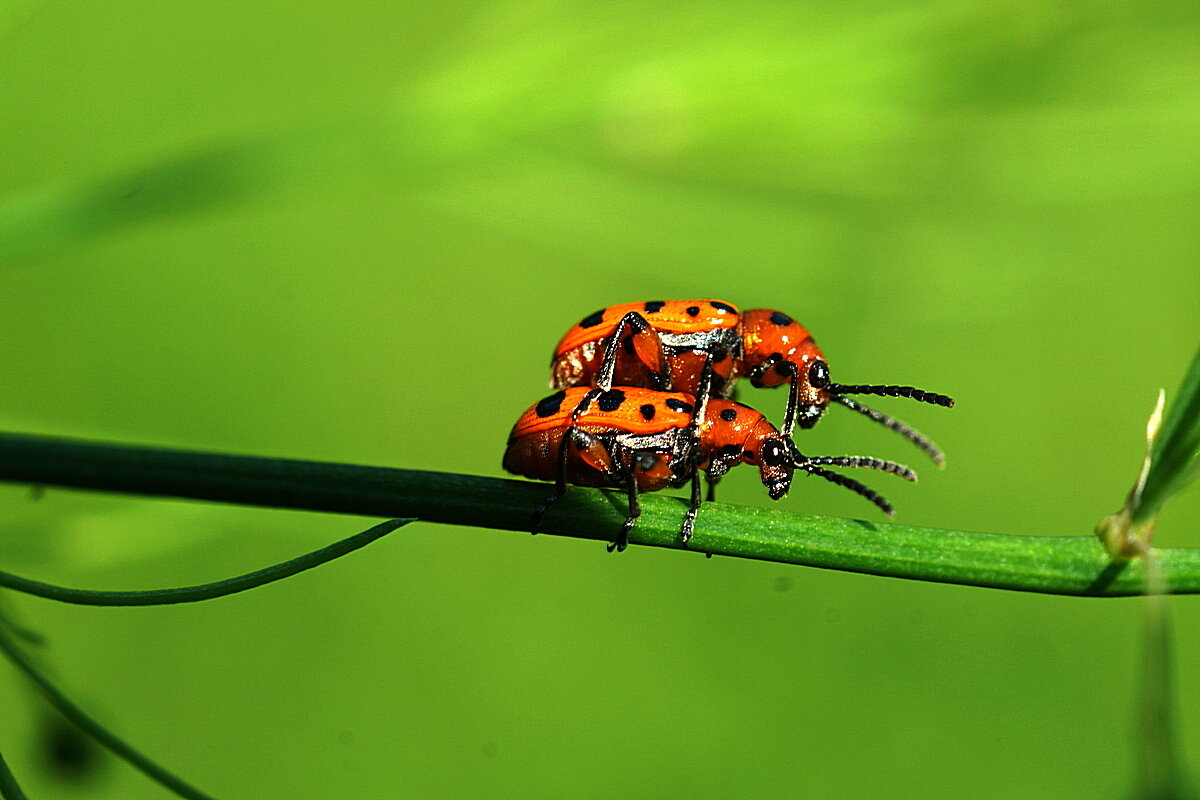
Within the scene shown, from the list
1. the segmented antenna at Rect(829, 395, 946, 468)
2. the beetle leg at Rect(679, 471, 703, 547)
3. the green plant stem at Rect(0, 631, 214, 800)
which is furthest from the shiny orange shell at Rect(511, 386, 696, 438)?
the green plant stem at Rect(0, 631, 214, 800)

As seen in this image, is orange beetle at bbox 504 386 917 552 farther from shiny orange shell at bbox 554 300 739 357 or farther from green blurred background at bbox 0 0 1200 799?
green blurred background at bbox 0 0 1200 799

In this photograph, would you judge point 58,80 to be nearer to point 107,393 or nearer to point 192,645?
point 107,393

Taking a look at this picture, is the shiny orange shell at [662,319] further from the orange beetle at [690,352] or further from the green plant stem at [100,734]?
the green plant stem at [100,734]

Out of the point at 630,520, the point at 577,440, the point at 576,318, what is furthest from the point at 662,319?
the point at 576,318

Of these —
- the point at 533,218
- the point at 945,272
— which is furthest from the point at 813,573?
the point at 533,218

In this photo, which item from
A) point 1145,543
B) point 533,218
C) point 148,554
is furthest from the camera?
point 533,218

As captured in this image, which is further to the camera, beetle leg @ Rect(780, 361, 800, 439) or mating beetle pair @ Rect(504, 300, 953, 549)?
beetle leg @ Rect(780, 361, 800, 439)

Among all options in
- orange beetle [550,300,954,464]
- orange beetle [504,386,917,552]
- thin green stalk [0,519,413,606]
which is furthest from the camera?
orange beetle [550,300,954,464]
